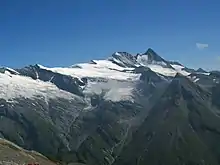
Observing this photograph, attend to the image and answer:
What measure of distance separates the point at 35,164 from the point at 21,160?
2347 mm

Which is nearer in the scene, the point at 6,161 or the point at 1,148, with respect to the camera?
the point at 6,161

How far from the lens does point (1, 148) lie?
236 ft

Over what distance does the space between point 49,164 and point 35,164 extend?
11.5m

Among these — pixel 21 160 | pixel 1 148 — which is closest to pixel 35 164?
pixel 21 160

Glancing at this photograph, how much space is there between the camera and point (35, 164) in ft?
219

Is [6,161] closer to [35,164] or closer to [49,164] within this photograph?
[35,164]

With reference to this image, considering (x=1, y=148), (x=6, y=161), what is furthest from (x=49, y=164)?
(x=6, y=161)

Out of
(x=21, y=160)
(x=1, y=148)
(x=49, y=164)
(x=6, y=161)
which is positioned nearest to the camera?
(x=6, y=161)

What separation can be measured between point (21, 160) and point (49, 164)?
11.5m

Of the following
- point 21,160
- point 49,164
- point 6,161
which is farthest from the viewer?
point 49,164

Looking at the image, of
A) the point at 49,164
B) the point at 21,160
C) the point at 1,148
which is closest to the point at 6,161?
the point at 21,160

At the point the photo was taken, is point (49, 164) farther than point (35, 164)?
Yes

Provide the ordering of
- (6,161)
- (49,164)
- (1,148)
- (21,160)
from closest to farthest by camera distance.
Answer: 1. (6,161)
2. (21,160)
3. (1,148)
4. (49,164)

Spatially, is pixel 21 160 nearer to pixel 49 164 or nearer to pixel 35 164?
pixel 35 164
